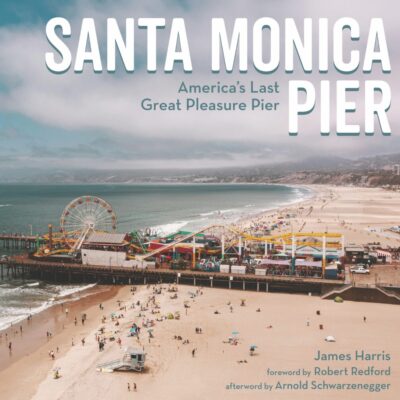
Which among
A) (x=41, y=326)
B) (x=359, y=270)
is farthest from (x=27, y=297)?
(x=359, y=270)

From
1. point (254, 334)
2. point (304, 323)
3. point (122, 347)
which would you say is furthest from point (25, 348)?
point (304, 323)

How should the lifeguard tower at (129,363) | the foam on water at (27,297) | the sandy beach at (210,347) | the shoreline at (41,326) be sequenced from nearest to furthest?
the sandy beach at (210,347), the lifeguard tower at (129,363), the shoreline at (41,326), the foam on water at (27,297)

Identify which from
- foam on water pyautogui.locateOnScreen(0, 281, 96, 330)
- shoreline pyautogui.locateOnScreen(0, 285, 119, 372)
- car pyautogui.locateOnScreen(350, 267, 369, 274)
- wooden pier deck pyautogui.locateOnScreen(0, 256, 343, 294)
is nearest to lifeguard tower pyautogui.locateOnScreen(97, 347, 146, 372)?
shoreline pyautogui.locateOnScreen(0, 285, 119, 372)

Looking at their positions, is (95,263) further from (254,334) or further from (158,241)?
(254,334)

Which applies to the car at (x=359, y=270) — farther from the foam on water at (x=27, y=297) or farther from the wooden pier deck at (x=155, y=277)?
the foam on water at (x=27, y=297)

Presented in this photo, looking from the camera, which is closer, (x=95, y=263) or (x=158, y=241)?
(x=95, y=263)

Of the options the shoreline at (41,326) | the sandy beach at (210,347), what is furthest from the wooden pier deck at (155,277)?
the shoreline at (41,326)

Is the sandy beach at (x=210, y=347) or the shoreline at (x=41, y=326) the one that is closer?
the sandy beach at (x=210, y=347)

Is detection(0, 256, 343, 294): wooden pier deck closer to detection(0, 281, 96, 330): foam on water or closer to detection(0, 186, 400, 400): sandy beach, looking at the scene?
detection(0, 186, 400, 400): sandy beach
